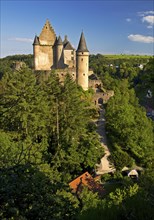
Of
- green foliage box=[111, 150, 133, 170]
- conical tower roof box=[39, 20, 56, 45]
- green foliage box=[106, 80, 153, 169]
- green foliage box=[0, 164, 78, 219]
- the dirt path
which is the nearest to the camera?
green foliage box=[0, 164, 78, 219]

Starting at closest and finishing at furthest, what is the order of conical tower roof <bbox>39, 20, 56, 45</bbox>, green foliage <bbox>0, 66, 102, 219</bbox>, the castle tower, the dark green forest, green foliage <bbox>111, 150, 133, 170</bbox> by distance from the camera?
the dark green forest
green foliage <bbox>0, 66, 102, 219</bbox>
green foliage <bbox>111, 150, 133, 170</bbox>
the castle tower
conical tower roof <bbox>39, 20, 56, 45</bbox>

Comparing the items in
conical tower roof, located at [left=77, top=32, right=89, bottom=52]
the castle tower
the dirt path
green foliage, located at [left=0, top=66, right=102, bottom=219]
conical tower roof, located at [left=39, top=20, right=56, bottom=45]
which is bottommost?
the dirt path

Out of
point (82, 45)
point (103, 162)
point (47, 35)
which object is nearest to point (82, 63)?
point (82, 45)

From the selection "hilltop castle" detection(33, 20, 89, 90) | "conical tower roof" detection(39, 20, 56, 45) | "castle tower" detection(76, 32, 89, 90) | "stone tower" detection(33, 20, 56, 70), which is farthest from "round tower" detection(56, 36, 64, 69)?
"castle tower" detection(76, 32, 89, 90)

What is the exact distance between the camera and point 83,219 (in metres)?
4.25

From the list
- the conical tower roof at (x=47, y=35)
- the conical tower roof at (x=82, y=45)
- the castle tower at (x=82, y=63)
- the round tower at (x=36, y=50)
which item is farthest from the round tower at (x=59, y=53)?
the castle tower at (x=82, y=63)

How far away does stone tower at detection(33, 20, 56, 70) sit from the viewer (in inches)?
1544

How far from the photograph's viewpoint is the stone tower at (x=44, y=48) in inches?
1544

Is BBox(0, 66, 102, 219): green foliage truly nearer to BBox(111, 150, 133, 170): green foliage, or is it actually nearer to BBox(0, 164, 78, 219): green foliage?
BBox(111, 150, 133, 170): green foliage

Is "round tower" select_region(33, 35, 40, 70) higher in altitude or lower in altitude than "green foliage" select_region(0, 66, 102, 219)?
higher

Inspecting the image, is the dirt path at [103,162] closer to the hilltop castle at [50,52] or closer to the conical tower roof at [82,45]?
the conical tower roof at [82,45]

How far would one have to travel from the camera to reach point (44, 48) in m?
39.7

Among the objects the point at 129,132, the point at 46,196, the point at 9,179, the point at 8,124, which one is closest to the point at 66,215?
the point at 46,196

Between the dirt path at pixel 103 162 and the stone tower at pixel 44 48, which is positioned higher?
the stone tower at pixel 44 48
